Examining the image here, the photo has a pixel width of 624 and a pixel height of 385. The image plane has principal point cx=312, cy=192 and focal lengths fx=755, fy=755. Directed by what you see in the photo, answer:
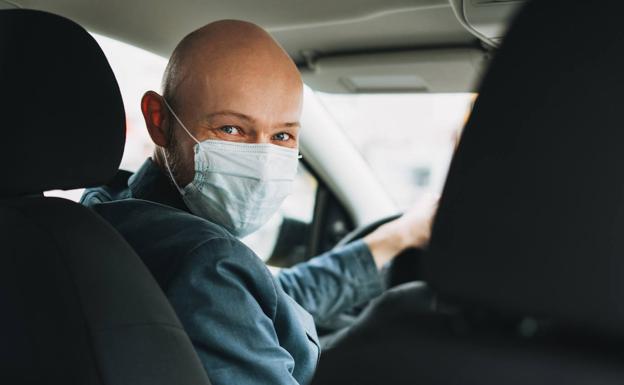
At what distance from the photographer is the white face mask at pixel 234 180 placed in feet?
5.37

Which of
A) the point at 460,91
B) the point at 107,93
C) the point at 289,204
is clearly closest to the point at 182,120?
the point at 107,93

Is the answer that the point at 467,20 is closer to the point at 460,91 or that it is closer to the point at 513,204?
the point at 460,91

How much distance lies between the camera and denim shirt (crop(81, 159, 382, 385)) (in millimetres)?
1287

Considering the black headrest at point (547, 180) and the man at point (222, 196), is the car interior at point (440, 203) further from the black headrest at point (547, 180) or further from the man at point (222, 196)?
the man at point (222, 196)

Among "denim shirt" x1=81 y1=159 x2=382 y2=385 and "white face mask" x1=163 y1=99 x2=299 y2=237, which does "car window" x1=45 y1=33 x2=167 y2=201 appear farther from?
"denim shirt" x1=81 y1=159 x2=382 y2=385

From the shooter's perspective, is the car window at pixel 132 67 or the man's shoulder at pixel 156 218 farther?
the car window at pixel 132 67

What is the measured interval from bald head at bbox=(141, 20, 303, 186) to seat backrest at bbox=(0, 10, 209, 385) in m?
0.28

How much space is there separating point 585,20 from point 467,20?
3.73ft

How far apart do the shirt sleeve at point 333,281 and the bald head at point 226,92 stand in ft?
1.87

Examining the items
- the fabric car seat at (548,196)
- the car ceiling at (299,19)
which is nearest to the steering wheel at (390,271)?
the car ceiling at (299,19)

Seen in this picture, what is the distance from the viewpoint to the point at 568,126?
0.70 metres

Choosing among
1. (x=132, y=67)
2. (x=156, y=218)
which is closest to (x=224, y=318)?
(x=156, y=218)

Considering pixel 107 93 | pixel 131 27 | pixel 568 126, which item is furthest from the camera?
pixel 131 27

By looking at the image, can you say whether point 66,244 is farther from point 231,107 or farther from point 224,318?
point 231,107
